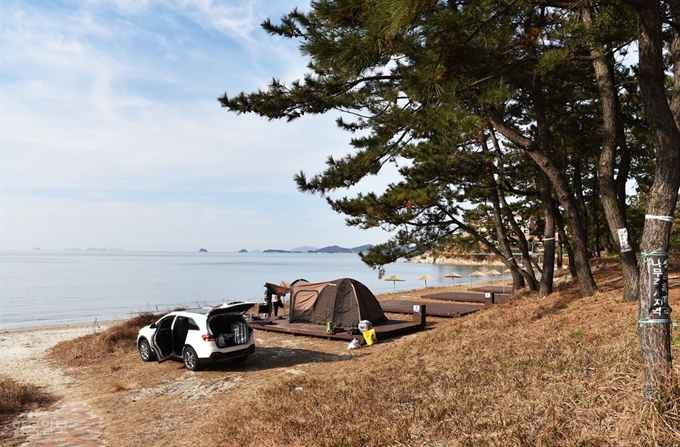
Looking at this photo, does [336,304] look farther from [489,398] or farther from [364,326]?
[489,398]

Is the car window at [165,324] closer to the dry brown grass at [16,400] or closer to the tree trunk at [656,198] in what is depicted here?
the dry brown grass at [16,400]

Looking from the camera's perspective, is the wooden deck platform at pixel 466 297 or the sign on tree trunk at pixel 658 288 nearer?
the sign on tree trunk at pixel 658 288

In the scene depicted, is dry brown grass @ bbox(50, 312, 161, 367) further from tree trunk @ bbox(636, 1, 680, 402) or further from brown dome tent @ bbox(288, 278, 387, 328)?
tree trunk @ bbox(636, 1, 680, 402)

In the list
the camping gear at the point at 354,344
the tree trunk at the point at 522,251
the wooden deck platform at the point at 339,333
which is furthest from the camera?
the tree trunk at the point at 522,251

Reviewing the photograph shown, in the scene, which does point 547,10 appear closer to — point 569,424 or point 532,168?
point 532,168

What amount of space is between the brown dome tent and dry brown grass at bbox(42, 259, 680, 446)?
10.1 feet

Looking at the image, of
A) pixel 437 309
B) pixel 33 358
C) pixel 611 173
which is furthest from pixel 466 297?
pixel 33 358

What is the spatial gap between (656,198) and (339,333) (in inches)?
478

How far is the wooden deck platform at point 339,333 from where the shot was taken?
15.4 meters

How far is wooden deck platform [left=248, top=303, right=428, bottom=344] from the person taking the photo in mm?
15414

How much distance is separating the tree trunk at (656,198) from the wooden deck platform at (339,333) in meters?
10.7

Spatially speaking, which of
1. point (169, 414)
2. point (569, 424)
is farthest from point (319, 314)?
point (569, 424)

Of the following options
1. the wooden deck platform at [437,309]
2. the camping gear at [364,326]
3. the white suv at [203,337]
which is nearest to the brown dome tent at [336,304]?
the camping gear at [364,326]

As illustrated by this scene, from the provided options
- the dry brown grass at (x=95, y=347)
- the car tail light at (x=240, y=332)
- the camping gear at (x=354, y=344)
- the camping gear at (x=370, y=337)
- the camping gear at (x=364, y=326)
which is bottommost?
the dry brown grass at (x=95, y=347)
